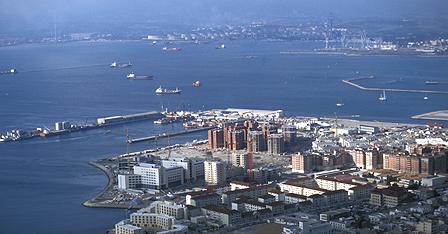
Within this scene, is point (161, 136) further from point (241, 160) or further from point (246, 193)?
point (246, 193)

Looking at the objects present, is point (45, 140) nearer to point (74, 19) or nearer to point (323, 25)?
point (323, 25)

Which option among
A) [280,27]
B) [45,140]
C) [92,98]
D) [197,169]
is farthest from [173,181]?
[280,27]

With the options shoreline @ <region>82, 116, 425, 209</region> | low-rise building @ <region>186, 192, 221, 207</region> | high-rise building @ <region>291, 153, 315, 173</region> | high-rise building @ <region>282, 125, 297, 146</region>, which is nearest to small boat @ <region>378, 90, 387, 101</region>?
shoreline @ <region>82, 116, 425, 209</region>

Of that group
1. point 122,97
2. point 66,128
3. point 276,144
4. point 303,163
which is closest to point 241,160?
point 303,163

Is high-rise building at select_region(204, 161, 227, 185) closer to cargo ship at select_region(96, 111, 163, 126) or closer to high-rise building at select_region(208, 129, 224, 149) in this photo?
high-rise building at select_region(208, 129, 224, 149)

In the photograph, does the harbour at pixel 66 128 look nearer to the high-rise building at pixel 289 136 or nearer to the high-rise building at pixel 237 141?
the high-rise building at pixel 237 141

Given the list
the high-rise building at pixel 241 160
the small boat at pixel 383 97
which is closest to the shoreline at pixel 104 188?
the high-rise building at pixel 241 160

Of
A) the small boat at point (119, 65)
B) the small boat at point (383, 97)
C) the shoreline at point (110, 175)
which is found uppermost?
the shoreline at point (110, 175)
